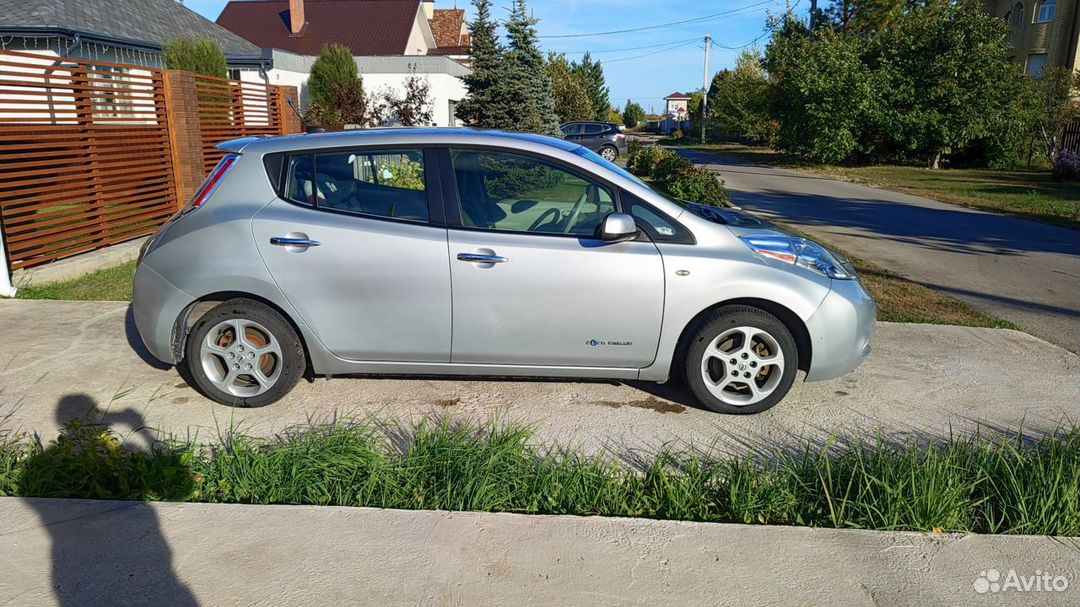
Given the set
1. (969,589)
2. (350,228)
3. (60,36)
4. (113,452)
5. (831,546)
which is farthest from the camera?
(60,36)

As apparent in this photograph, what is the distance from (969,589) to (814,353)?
189cm

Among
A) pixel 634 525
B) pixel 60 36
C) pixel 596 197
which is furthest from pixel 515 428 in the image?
pixel 60 36

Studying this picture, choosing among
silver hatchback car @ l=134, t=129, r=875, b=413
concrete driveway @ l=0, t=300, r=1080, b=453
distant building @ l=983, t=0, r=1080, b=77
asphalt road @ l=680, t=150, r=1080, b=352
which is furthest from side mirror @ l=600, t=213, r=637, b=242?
distant building @ l=983, t=0, r=1080, b=77

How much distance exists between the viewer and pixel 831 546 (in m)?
3.32

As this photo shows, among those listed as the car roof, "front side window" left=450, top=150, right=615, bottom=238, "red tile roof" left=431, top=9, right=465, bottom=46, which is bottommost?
"front side window" left=450, top=150, right=615, bottom=238

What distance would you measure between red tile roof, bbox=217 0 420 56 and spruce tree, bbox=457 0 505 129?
63.0 ft

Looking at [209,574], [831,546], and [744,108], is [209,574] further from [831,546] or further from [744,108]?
[744,108]

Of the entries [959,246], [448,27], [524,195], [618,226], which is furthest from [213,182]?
[448,27]

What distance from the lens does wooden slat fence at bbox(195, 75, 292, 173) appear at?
41.2 feet

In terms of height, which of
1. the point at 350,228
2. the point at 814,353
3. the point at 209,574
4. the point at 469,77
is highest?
the point at 469,77

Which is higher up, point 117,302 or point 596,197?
point 596,197

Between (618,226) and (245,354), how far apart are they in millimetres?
2366

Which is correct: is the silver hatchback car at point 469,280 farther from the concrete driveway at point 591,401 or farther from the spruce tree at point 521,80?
the spruce tree at point 521,80

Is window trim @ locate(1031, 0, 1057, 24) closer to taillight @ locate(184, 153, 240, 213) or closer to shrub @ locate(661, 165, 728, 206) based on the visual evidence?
shrub @ locate(661, 165, 728, 206)
